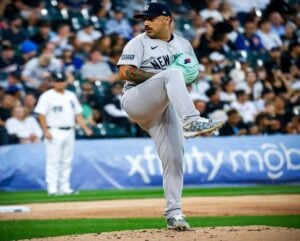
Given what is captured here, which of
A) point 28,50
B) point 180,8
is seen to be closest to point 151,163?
point 28,50

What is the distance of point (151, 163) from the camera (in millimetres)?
15195

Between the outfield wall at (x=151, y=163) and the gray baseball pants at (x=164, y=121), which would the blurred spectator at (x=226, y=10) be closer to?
the outfield wall at (x=151, y=163)

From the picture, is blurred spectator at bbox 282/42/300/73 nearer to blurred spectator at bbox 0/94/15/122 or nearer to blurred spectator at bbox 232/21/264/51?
blurred spectator at bbox 232/21/264/51

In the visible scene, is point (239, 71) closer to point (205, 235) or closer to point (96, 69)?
point (96, 69)

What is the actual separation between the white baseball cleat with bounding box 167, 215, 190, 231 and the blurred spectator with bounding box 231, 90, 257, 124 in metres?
9.65

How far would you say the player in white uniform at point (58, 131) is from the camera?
45.7 feet

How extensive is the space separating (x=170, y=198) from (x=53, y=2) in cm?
1197

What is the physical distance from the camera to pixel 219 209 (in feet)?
34.1

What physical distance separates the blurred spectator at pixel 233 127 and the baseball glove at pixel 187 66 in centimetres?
931

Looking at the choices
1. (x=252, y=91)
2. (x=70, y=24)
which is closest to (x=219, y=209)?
(x=252, y=91)

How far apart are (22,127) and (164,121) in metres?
8.41

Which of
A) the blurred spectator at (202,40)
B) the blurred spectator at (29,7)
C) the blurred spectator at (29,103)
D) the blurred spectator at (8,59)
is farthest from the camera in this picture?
the blurred spectator at (202,40)

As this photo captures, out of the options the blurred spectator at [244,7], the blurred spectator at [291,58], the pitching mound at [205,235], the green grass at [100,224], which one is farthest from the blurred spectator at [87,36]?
the pitching mound at [205,235]

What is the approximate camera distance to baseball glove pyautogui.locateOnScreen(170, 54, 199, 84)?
22.9 ft
